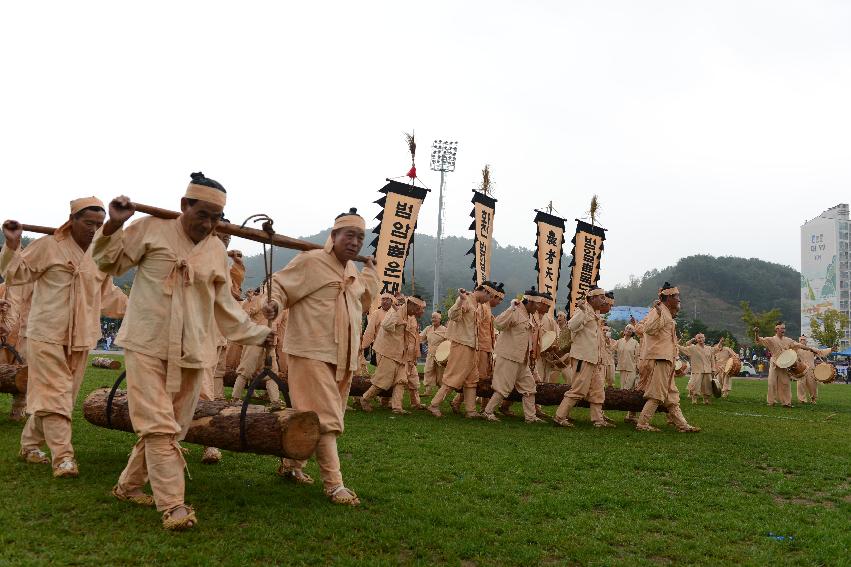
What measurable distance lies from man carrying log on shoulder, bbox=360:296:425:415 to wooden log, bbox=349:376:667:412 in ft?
0.89

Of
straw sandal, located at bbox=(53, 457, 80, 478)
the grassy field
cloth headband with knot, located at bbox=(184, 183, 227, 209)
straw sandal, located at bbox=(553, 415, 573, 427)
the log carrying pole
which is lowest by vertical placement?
the grassy field

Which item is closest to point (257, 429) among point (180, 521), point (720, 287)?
point (180, 521)

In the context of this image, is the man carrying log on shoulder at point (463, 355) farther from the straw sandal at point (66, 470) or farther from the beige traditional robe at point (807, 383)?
the beige traditional robe at point (807, 383)

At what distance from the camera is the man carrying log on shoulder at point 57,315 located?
5.71 meters

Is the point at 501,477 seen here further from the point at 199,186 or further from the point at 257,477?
the point at 199,186

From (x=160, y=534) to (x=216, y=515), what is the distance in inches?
20.8

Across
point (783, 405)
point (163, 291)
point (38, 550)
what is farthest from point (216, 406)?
point (783, 405)

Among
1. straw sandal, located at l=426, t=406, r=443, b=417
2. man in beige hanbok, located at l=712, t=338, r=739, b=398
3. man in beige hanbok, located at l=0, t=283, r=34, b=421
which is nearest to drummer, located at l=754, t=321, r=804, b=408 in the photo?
man in beige hanbok, located at l=712, t=338, r=739, b=398

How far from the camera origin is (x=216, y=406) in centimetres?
550

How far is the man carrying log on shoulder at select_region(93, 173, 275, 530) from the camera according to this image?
4.29 metres

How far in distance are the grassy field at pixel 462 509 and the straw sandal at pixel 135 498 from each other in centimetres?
13

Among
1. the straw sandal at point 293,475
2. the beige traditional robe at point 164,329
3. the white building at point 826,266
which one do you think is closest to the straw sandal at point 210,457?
the straw sandal at point 293,475

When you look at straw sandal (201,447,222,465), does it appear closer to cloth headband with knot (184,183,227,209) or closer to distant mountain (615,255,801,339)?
cloth headband with knot (184,183,227,209)

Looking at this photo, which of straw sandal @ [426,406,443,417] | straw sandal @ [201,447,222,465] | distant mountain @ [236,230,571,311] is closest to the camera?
straw sandal @ [201,447,222,465]
